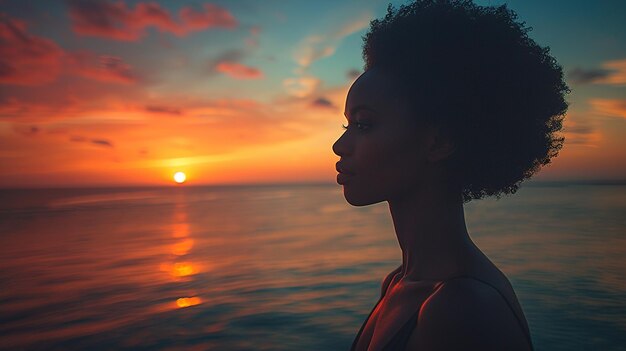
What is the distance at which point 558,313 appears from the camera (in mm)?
9250

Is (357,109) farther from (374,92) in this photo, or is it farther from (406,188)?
(406,188)

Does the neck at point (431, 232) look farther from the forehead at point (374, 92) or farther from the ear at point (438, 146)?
the forehead at point (374, 92)

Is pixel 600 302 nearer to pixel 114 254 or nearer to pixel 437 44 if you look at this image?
pixel 437 44

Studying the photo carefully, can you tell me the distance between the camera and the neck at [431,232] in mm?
1582

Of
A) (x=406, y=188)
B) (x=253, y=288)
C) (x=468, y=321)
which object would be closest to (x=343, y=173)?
(x=406, y=188)

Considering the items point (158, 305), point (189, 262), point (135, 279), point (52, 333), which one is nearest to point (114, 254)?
point (189, 262)

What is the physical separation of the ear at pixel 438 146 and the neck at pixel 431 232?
0.40 feet

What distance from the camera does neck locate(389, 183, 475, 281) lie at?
62.3 inches

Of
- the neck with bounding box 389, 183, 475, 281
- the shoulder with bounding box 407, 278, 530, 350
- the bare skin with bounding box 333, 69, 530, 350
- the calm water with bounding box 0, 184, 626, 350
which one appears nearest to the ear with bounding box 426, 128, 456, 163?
the bare skin with bounding box 333, 69, 530, 350

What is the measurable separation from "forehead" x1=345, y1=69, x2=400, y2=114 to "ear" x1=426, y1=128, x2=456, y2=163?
0.56 feet

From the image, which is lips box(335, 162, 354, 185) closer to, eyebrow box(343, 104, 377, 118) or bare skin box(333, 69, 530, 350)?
bare skin box(333, 69, 530, 350)

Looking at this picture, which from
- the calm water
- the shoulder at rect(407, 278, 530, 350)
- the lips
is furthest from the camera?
the calm water

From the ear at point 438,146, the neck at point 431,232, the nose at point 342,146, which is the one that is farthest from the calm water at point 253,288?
the ear at point 438,146

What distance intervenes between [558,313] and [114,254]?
1519 cm
